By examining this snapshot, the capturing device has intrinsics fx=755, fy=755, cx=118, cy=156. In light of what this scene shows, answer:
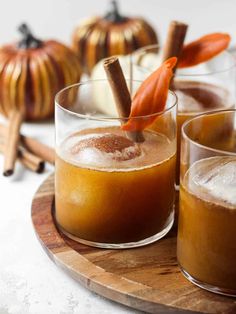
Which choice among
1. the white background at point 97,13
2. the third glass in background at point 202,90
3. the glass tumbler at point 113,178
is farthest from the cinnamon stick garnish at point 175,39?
the white background at point 97,13

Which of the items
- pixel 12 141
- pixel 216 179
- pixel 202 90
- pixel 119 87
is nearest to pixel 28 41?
pixel 12 141

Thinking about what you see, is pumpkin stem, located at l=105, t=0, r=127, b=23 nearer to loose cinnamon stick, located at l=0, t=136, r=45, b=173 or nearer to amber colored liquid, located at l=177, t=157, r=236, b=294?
loose cinnamon stick, located at l=0, t=136, r=45, b=173

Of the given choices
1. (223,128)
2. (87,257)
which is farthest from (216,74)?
(87,257)

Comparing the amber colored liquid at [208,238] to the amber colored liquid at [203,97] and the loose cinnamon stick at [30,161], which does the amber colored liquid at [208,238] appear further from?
the loose cinnamon stick at [30,161]

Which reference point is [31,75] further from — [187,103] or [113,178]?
[113,178]

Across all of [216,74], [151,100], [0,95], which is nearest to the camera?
[151,100]

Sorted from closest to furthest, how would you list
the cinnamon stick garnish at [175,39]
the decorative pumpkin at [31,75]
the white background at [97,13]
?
the cinnamon stick garnish at [175,39], the decorative pumpkin at [31,75], the white background at [97,13]

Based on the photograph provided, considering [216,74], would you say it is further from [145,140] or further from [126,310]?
[126,310]
